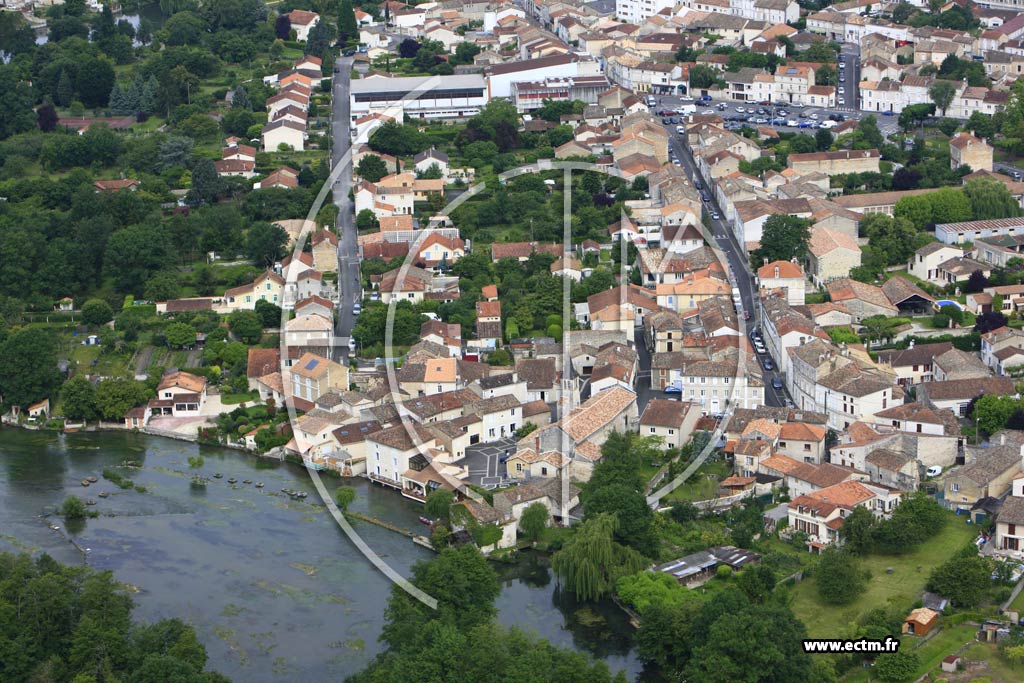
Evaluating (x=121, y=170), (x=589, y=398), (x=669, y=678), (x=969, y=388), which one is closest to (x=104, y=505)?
(x=589, y=398)

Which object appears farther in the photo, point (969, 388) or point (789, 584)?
point (969, 388)

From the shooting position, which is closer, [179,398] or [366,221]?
[179,398]

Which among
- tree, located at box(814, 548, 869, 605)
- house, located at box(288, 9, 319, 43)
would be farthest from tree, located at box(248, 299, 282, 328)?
house, located at box(288, 9, 319, 43)

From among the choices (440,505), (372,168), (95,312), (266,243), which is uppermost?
(372,168)

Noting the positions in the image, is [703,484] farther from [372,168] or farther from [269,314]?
[372,168]

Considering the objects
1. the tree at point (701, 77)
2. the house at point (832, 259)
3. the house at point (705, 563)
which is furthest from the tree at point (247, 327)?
the tree at point (701, 77)

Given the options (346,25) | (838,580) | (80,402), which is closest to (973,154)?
(838,580)

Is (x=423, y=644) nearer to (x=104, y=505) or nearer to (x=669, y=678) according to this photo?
(x=669, y=678)

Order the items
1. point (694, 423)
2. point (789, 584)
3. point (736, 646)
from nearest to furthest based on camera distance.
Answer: point (736, 646) → point (789, 584) → point (694, 423)

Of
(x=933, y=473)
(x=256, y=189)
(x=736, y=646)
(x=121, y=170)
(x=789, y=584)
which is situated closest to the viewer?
(x=736, y=646)
